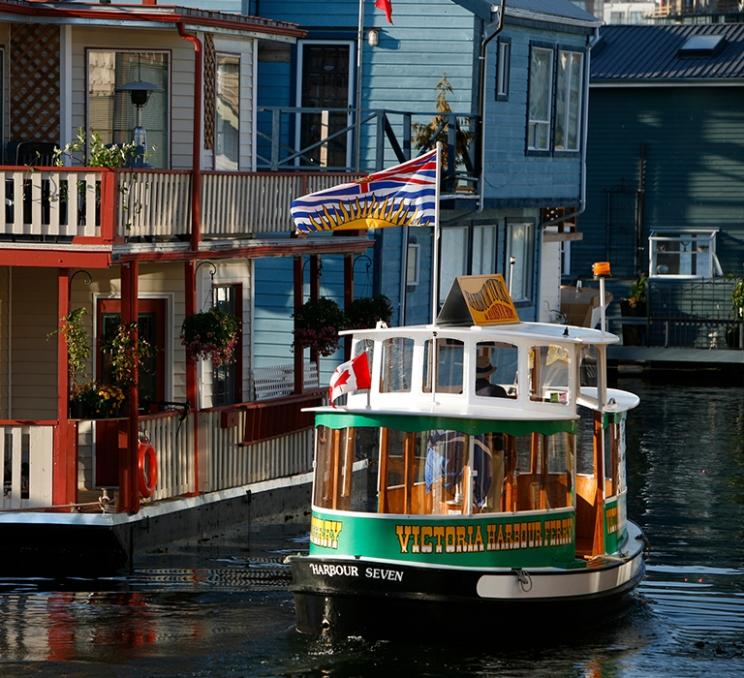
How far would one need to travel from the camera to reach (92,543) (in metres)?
20.4

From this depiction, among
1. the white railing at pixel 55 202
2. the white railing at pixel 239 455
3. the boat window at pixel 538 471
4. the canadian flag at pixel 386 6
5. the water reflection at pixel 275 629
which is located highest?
the canadian flag at pixel 386 6

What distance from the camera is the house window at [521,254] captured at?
37.4 m

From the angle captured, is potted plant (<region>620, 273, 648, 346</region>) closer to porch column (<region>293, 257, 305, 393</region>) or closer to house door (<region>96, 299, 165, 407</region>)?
porch column (<region>293, 257, 305, 393</region>)

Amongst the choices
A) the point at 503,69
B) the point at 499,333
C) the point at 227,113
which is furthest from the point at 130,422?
the point at 503,69

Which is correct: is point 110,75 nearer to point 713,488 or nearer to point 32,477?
point 32,477

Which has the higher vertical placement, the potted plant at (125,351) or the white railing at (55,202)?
the white railing at (55,202)

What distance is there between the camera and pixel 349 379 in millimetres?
18047

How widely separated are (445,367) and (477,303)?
69 cm

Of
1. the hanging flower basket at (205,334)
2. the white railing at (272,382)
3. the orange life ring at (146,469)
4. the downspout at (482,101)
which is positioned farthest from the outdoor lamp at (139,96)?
the downspout at (482,101)

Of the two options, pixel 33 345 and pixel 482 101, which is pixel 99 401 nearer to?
pixel 33 345

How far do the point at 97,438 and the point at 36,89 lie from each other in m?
4.94

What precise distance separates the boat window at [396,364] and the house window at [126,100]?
6.29 metres

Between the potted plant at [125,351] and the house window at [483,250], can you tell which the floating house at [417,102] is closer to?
the house window at [483,250]

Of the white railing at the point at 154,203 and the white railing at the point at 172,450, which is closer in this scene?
the white railing at the point at 154,203
